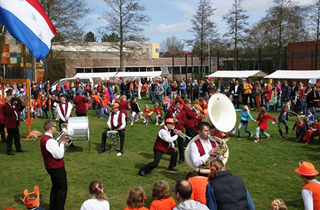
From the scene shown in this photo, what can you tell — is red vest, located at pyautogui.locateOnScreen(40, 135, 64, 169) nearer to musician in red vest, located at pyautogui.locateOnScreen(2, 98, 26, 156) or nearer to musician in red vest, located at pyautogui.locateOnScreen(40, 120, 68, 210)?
musician in red vest, located at pyautogui.locateOnScreen(40, 120, 68, 210)

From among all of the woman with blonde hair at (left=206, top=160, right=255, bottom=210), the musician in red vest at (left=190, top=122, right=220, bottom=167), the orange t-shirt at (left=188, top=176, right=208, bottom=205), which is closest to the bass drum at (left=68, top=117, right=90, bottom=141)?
the musician in red vest at (left=190, top=122, right=220, bottom=167)

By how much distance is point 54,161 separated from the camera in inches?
219

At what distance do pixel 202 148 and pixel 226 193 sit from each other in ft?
6.53

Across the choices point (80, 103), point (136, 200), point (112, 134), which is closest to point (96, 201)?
point (136, 200)

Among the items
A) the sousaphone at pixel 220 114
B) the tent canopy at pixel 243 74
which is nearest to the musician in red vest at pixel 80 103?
the sousaphone at pixel 220 114

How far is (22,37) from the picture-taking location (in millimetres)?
8094

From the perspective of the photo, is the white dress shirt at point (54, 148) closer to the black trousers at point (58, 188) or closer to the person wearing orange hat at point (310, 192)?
the black trousers at point (58, 188)

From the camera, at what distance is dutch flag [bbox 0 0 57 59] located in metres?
7.80

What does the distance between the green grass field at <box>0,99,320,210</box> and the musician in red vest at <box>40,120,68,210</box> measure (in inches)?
26.5

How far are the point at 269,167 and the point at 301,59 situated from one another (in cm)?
2523

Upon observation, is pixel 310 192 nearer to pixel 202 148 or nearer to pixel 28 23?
pixel 202 148

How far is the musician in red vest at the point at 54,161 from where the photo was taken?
5.41 m

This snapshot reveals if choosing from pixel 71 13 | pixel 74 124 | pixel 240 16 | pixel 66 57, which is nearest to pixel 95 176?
pixel 74 124

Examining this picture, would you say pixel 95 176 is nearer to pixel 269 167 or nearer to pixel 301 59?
pixel 269 167
